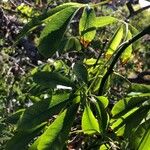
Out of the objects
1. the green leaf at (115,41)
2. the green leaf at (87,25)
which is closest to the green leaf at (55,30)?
the green leaf at (87,25)

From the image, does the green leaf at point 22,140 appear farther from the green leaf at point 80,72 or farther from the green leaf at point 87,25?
the green leaf at point 87,25

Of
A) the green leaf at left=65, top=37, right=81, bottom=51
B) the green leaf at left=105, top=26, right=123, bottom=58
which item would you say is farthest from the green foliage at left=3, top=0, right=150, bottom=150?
the green leaf at left=65, top=37, right=81, bottom=51

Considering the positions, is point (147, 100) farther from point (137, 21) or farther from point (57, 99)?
point (137, 21)

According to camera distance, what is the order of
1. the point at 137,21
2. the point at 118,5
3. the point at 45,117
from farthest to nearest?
the point at 137,21 < the point at 118,5 < the point at 45,117

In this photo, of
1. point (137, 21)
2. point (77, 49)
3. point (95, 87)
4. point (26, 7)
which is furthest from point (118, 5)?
point (95, 87)

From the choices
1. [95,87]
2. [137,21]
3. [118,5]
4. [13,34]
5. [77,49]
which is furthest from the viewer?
[137,21]

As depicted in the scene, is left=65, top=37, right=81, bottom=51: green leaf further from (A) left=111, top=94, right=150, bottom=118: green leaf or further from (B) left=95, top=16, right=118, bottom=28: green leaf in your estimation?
(A) left=111, top=94, right=150, bottom=118: green leaf

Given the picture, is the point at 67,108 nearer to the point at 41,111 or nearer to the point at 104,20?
the point at 41,111
